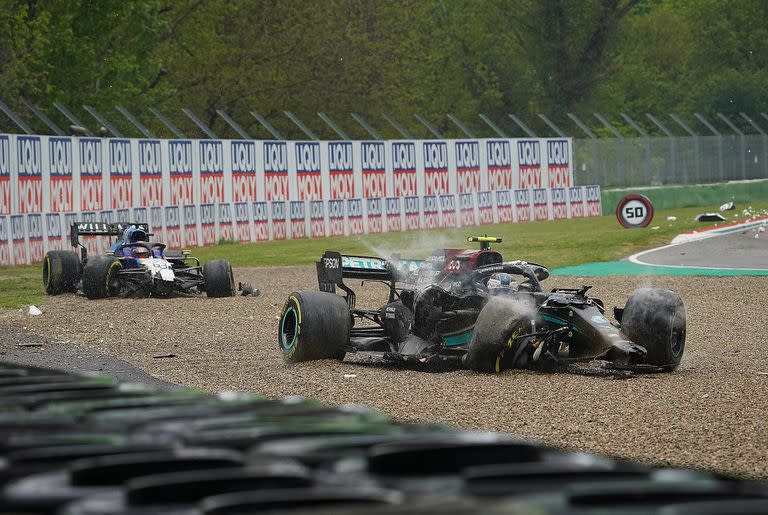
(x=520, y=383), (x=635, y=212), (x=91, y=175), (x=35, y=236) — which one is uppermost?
(x=91, y=175)

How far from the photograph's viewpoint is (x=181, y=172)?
35750mm

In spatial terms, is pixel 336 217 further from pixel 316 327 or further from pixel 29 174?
pixel 316 327

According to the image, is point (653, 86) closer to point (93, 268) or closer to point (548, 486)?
point (93, 268)

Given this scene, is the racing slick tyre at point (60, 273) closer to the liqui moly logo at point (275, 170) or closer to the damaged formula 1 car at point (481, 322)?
the damaged formula 1 car at point (481, 322)

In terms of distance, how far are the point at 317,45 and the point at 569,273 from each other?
3774 cm

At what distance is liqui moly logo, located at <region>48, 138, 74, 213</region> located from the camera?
30609 mm

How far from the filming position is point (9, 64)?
136 ft

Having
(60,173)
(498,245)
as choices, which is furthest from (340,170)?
(60,173)

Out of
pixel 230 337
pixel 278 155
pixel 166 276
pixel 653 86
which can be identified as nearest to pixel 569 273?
pixel 166 276

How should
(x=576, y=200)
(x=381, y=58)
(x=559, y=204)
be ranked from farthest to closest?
(x=381, y=58)
(x=576, y=200)
(x=559, y=204)

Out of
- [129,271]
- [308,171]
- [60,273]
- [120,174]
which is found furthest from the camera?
[308,171]

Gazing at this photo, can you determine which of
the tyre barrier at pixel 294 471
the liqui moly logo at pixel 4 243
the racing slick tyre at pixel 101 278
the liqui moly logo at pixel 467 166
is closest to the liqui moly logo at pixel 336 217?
the liqui moly logo at pixel 467 166

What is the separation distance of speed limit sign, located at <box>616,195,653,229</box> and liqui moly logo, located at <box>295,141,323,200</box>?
29.2 ft

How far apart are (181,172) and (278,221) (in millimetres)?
3037
